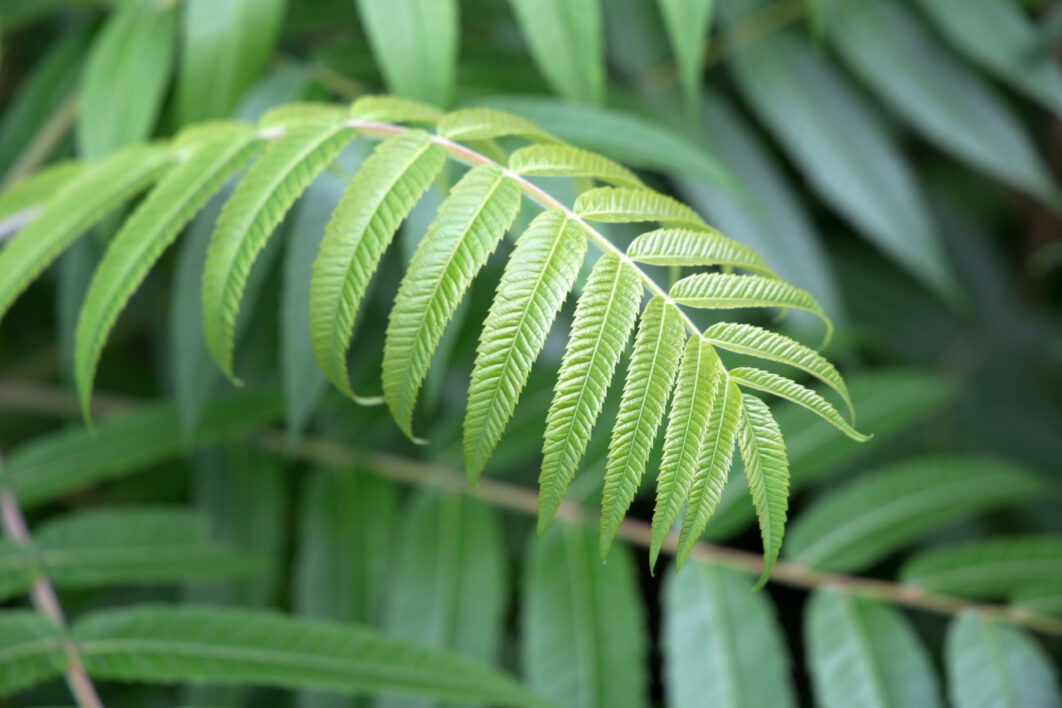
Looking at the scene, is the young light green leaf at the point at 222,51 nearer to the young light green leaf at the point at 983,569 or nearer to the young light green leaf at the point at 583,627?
the young light green leaf at the point at 583,627

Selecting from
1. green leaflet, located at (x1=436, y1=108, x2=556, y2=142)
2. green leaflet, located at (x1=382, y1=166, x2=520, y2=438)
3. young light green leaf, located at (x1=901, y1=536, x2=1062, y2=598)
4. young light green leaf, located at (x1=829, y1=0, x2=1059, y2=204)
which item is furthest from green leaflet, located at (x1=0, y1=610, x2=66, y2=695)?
young light green leaf, located at (x1=829, y1=0, x2=1059, y2=204)

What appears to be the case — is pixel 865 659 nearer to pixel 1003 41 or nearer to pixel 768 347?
pixel 768 347

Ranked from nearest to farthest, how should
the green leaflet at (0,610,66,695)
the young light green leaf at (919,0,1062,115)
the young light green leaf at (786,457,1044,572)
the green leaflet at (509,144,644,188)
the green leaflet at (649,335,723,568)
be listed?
the green leaflet at (649,335,723,568), the green leaflet at (509,144,644,188), the green leaflet at (0,610,66,695), the young light green leaf at (786,457,1044,572), the young light green leaf at (919,0,1062,115)

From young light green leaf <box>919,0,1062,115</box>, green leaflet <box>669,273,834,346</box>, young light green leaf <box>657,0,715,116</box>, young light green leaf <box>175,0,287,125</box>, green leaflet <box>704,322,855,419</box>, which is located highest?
young light green leaf <box>919,0,1062,115</box>

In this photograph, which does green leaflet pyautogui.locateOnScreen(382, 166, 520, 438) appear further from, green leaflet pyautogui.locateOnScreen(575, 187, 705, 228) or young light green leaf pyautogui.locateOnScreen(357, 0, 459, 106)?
young light green leaf pyautogui.locateOnScreen(357, 0, 459, 106)

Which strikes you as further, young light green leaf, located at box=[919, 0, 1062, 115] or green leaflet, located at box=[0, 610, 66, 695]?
young light green leaf, located at box=[919, 0, 1062, 115]

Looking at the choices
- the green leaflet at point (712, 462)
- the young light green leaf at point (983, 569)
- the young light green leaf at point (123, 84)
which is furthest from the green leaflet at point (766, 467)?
the young light green leaf at point (123, 84)
